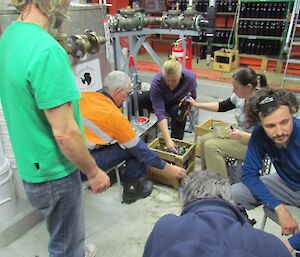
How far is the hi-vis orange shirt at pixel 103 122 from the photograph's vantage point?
1.94 metres

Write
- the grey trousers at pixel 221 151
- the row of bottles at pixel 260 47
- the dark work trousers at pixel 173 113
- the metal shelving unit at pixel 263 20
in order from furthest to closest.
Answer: the row of bottles at pixel 260 47
the metal shelving unit at pixel 263 20
the dark work trousers at pixel 173 113
the grey trousers at pixel 221 151

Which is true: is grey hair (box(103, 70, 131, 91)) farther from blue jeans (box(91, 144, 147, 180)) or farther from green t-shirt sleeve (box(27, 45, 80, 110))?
green t-shirt sleeve (box(27, 45, 80, 110))

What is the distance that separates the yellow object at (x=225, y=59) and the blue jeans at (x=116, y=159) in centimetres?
418

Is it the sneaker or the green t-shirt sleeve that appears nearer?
the green t-shirt sleeve

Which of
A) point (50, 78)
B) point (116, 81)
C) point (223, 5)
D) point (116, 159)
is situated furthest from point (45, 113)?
point (223, 5)

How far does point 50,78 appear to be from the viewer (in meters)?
1.03

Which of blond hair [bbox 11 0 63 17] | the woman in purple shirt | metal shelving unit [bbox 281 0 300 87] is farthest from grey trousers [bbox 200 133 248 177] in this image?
metal shelving unit [bbox 281 0 300 87]

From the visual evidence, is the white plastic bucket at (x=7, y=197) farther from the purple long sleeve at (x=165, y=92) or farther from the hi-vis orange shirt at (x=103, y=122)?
the purple long sleeve at (x=165, y=92)

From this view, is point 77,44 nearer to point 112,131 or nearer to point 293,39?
point 112,131

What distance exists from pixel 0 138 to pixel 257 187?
1.64 metres

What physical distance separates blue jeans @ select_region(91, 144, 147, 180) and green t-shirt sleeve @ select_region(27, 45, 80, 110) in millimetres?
1080

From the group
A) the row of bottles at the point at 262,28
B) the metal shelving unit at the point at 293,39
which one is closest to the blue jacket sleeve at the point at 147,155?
the metal shelving unit at the point at 293,39

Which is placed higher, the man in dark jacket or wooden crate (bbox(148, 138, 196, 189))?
the man in dark jacket

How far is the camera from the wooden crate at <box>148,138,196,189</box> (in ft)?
8.06
